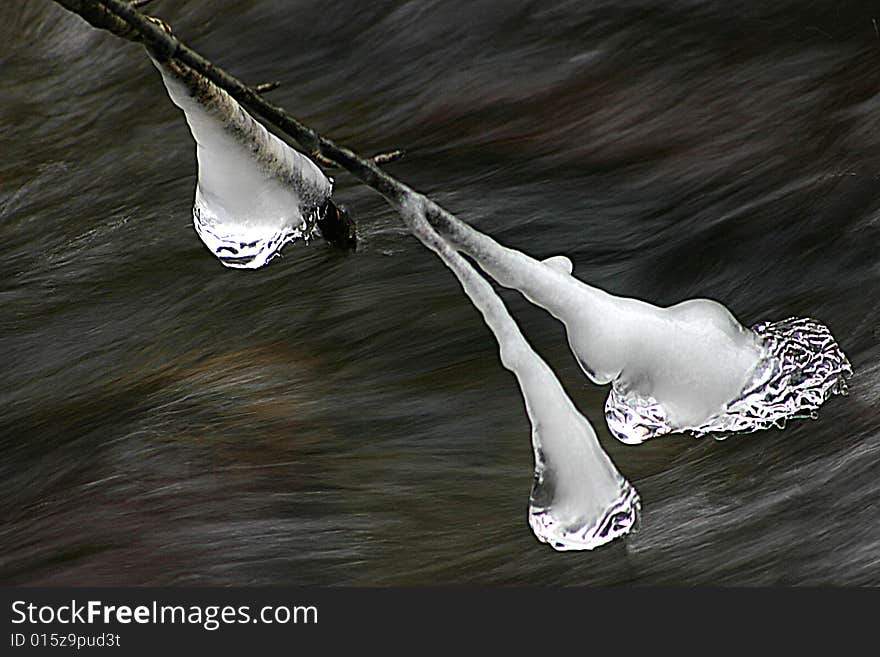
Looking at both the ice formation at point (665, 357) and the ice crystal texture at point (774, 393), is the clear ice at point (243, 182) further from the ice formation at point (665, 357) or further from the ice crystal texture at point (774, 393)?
the ice crystal texture at point (774, 393)

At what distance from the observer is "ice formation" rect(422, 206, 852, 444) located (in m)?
1.39

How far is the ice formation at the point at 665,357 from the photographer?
4.56 ft

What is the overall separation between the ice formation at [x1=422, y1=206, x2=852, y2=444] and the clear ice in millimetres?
288

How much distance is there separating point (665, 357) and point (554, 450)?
0.58ft

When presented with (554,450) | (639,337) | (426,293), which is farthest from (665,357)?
(426,293)

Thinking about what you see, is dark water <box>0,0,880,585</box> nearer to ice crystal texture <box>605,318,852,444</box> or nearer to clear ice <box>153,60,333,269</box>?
ice crystal texture <box>605,318,852,444</box>

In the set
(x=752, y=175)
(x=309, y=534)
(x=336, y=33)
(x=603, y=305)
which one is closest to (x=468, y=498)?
(x=309, y=534)

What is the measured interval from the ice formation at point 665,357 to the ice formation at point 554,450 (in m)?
0.03

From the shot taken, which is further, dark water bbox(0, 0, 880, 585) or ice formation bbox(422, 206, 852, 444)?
dark water bbox(0, 0, 880, 585)

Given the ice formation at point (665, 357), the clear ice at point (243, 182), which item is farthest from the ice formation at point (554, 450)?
the clear ice at point (243, 182)

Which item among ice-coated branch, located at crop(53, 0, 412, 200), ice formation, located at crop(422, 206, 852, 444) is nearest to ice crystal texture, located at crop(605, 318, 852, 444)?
ice formation, located at crop(422, 206, 852, 444)

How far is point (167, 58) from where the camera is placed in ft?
4.16

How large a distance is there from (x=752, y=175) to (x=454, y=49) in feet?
2.28

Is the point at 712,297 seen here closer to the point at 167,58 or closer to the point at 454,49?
the point at 454,49
